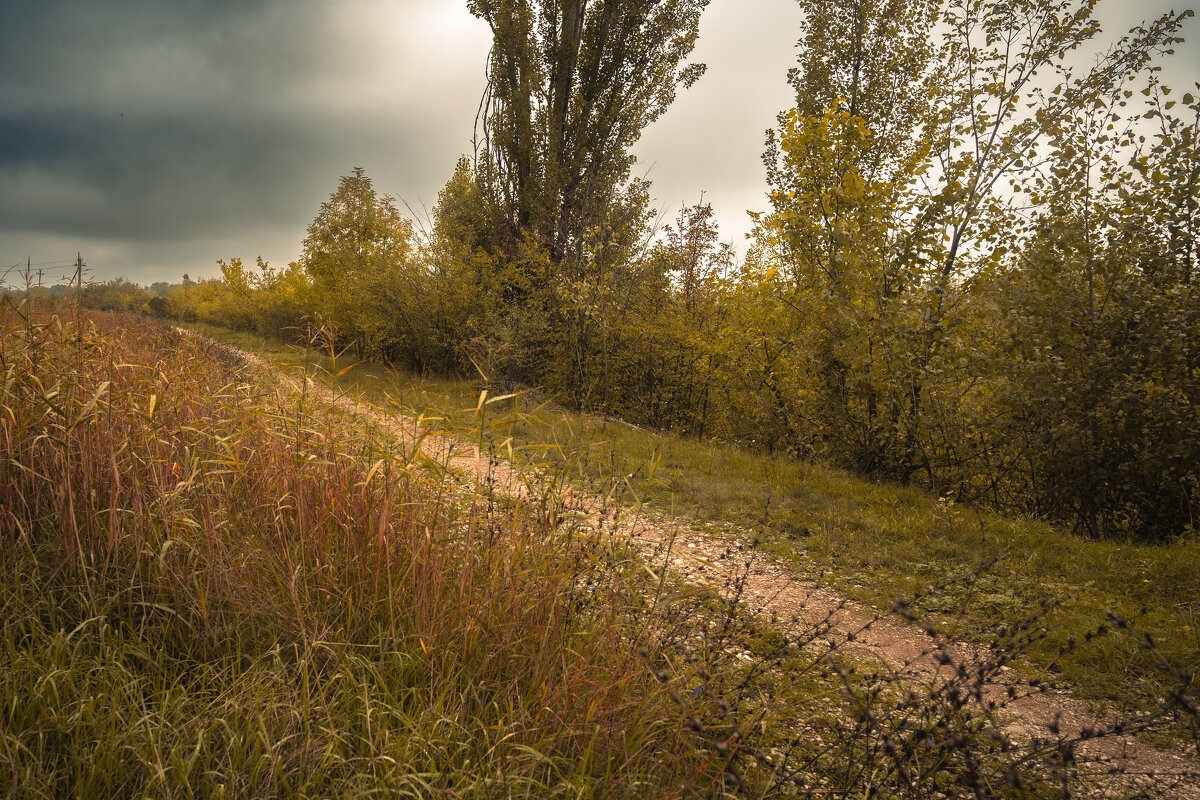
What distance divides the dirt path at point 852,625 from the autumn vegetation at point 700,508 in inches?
7.0


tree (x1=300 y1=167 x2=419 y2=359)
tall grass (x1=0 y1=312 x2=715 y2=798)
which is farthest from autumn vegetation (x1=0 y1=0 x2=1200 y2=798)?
tree (x1=300 y1=167 x2=419 y2=359)

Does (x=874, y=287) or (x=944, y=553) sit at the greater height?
(x=874, y=287)

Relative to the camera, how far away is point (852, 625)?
12.1 feet

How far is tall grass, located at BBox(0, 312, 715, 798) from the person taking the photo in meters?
1.75

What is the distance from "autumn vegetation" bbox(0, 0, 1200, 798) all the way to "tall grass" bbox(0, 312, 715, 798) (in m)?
0.02

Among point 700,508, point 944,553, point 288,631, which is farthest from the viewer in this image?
point 700,508

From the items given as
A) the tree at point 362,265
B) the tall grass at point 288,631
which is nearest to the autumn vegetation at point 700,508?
the tall grass at point 288,631

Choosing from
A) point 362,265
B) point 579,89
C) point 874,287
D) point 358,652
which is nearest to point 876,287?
Answer: point 874,287

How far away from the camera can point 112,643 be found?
7.25 ft

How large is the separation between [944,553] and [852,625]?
1.82 meters

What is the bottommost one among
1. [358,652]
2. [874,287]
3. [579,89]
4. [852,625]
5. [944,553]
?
[852,625]

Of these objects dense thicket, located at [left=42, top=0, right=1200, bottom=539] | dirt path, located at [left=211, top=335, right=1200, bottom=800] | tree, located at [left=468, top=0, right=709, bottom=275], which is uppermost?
tree, located at [left=468, top=0, right=709, bottom=275]

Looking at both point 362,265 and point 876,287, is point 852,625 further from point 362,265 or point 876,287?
point 362,265

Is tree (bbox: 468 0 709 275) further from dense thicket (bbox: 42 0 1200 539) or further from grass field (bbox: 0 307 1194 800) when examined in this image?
grass field (bbox: 0 307 1194 800)
